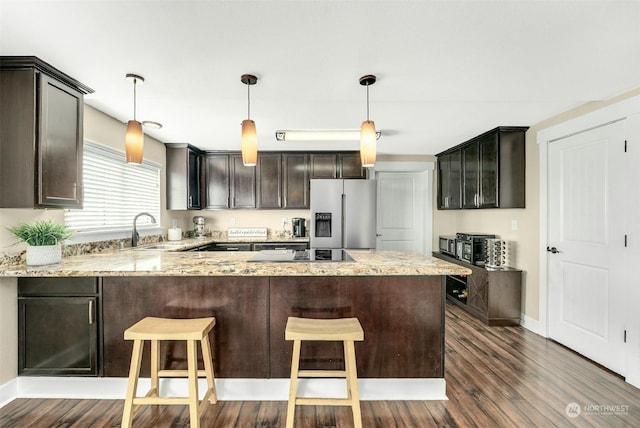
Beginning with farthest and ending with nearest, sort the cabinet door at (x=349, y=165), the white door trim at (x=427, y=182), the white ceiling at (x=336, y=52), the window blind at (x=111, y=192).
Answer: the white door trim at (x=427, y=182)
the cabinet door at (x=349, y=165)
the window blind at (x=111, y=192)
the white ceiling at (x=336, y=52)

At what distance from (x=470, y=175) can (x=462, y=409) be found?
2879mm

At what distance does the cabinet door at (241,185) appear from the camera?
454cm

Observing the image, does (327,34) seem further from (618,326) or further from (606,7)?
(618,326)

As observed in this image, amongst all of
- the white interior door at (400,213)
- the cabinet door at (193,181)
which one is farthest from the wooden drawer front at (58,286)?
the white interior door at (400,213)

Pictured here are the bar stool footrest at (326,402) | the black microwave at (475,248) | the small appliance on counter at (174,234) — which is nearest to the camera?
the bar stool footrest at (326,402)

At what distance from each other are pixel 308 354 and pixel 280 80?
1896 millimetres

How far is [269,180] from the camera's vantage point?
4516 mm

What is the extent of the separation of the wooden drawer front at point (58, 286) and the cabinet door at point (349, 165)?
10.6ft

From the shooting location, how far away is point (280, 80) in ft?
7.10

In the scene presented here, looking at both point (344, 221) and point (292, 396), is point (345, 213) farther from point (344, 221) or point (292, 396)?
point (292, 396)

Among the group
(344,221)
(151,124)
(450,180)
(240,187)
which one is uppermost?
(151,124)

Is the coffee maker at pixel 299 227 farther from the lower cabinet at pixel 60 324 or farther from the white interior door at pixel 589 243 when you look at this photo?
the white interior door at pixel 589 243

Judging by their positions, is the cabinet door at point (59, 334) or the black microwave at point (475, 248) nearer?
the cabinet door at point (59, 334)

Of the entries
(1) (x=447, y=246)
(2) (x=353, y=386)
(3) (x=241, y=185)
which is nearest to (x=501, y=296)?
(1) (x=447, y=246)
